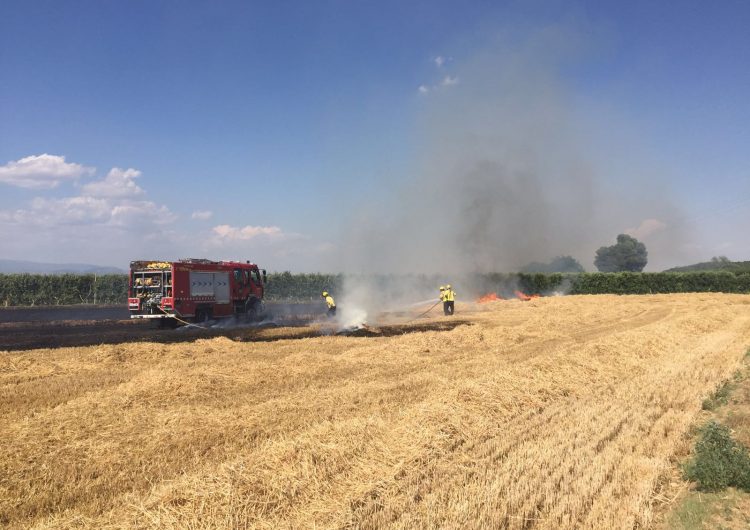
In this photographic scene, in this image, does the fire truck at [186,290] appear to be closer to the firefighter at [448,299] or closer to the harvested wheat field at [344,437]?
the harvested wheat field at [344,437]

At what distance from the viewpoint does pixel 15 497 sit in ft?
18.3

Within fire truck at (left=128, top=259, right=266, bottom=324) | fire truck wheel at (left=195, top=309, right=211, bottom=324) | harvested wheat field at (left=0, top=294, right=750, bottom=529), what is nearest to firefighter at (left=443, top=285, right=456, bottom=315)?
fire truck at (left=128, top=259, right=266, bottom=324)

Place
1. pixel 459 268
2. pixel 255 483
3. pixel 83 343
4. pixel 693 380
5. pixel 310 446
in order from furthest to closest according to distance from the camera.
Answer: pixel 459 268
pixel 83 343
pixel 693 380
pixel 310 446
pixel 255 483

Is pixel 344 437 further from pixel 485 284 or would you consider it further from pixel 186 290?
pixel 485 284

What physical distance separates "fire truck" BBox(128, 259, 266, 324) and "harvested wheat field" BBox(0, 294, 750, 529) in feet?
25.0

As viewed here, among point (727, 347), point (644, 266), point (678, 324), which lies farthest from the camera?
point (644, 266)

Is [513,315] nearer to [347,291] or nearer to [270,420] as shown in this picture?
[347,291]

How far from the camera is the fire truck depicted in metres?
22.3

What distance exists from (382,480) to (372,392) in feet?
14.5

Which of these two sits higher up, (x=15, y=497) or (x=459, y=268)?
(x=459, y=268)

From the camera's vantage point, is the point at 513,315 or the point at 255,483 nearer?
the point at 255,483

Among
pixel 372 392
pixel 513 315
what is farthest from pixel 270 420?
pixel 513 315

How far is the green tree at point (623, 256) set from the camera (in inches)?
3538

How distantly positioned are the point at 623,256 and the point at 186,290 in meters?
86.4
